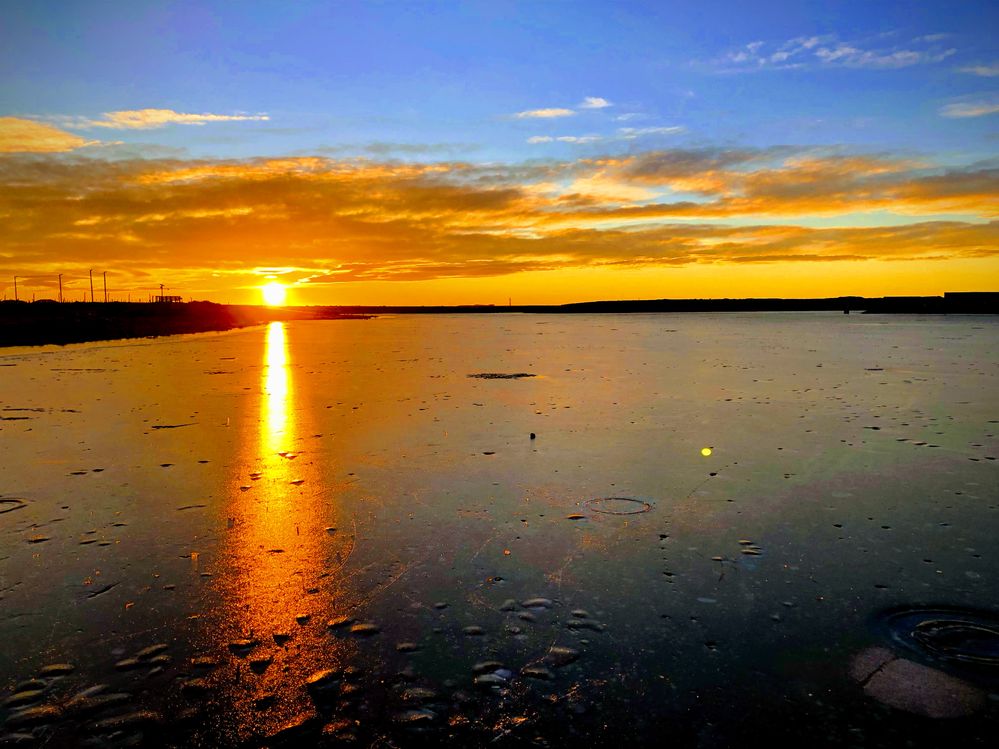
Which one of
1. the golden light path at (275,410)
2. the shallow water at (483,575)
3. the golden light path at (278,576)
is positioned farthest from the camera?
the golden light path at (275,410)

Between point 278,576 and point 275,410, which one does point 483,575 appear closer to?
point 278,576

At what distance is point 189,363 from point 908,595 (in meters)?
25.7

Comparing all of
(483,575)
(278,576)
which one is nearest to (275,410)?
(278,576)

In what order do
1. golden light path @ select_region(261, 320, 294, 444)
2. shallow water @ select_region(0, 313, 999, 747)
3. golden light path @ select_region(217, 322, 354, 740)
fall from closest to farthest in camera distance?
shallow water @ select_region(0, 313, 999, 747), golden light path @ select_region(217, 322, 354, 740), golden light path @ select_region(261, 320, 294, 444)

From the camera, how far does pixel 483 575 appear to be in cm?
514

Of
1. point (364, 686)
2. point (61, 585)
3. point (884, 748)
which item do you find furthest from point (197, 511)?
point (884, 748)

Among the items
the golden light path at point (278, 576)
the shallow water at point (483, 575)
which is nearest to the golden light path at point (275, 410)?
the shallow water at point (483, 575)

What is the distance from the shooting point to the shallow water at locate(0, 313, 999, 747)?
338 cm

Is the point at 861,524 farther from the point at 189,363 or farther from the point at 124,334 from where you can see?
the point at 124,334

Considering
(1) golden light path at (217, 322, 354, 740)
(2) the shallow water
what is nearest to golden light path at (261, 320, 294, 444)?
(2) the shallow water

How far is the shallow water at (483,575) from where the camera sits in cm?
338

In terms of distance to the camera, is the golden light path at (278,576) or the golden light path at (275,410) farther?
the golden light path at (275,410)

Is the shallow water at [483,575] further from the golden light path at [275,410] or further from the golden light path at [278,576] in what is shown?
the golden light path at [275,410]

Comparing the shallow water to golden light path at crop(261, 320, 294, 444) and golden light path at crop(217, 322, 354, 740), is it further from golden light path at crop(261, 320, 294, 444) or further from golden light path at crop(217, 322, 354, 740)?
golden light path at crop(261, 320, 294, 444)
